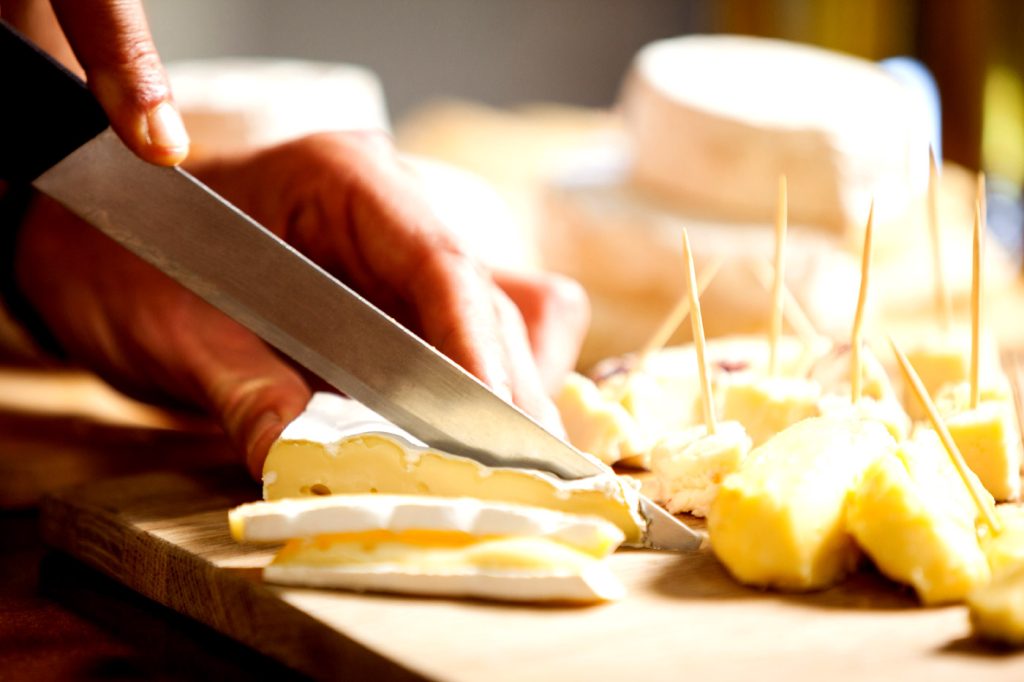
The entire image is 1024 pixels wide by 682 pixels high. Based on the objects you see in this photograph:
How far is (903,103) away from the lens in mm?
2471

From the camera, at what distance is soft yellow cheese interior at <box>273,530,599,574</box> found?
3.24 ft

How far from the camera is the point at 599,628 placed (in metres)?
0.96

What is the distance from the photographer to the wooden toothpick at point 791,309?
167 centimetres

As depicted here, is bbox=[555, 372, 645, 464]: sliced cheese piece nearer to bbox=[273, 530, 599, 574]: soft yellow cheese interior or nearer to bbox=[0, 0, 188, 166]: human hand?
bbox=[273, 530, 599, 574]: soft yellow cheese interior

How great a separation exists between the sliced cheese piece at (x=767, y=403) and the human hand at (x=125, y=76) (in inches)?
25.8

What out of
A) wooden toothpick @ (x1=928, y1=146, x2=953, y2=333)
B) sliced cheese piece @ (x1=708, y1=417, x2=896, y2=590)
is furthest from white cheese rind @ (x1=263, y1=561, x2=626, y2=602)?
wooden toothpick @ (x1=928, y1=146, x2=953, y2=333)

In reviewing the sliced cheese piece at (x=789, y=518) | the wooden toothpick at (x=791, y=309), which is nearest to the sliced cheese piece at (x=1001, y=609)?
the sliced cheese piece at (x=789, y=518)

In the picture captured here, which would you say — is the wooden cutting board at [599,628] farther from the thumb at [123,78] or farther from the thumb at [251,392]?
the thumb at [123,78]

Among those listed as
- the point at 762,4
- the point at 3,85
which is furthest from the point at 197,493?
the point at 762,4

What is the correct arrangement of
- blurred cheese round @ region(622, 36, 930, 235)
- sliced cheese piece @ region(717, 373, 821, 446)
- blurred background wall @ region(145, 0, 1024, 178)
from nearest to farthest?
sliced cheese piece @ region(717, 373, 821, 446)
blurred cheese round @ region(622, 36, 930, 235)
blurred background wall @ region(145, 0, 1024, 178)

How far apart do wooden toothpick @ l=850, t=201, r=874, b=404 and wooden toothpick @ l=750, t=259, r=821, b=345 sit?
1.07 feet

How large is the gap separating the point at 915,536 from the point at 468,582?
0.35m

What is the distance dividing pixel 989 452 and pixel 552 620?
544 millimetres

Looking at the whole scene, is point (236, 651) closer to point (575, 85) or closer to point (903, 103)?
point (903, 103)
